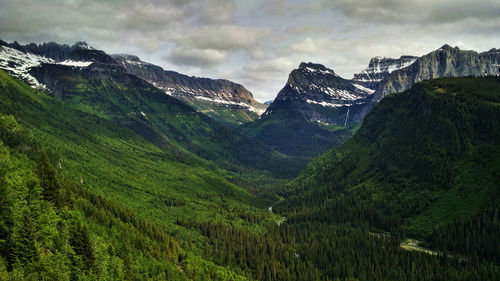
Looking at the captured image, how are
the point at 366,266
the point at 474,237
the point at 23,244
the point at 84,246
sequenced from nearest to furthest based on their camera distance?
the point at 23,244 < the point at 84,246 < the point at 366,266 < the point at 474,237

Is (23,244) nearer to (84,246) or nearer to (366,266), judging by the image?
(84,246)

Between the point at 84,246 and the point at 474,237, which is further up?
the point at 84,246

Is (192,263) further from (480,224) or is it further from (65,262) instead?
(480,224)

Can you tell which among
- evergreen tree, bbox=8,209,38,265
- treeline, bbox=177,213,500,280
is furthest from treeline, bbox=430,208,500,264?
evergreen tree, bbox=8,209,38,265

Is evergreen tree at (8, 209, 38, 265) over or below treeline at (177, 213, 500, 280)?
over

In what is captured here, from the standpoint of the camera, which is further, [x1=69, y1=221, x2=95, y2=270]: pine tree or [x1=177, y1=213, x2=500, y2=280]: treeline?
[x1=177, y1=213, x2=500, y2=280]: treeline

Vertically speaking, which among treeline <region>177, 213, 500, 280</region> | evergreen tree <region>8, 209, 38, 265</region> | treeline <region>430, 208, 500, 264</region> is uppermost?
evergreen tree <region>8, 209, 38, 265</region>

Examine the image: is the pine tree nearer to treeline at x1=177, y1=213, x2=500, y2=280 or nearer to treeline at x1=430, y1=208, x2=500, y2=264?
treeline at x1=177, y1=213, x2=500, y2=280

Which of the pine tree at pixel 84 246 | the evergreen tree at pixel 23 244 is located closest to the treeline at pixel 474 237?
the pine tree at pixel 84 246

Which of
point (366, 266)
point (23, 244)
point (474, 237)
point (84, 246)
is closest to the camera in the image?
point (23, 244)

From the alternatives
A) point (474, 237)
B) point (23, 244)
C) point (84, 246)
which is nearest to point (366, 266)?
point (474, 237)

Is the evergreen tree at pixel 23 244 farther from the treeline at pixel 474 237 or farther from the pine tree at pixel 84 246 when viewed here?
the treeline at pixel 474 237

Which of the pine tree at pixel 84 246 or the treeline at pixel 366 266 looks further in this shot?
the treeline at pixel 366 266
